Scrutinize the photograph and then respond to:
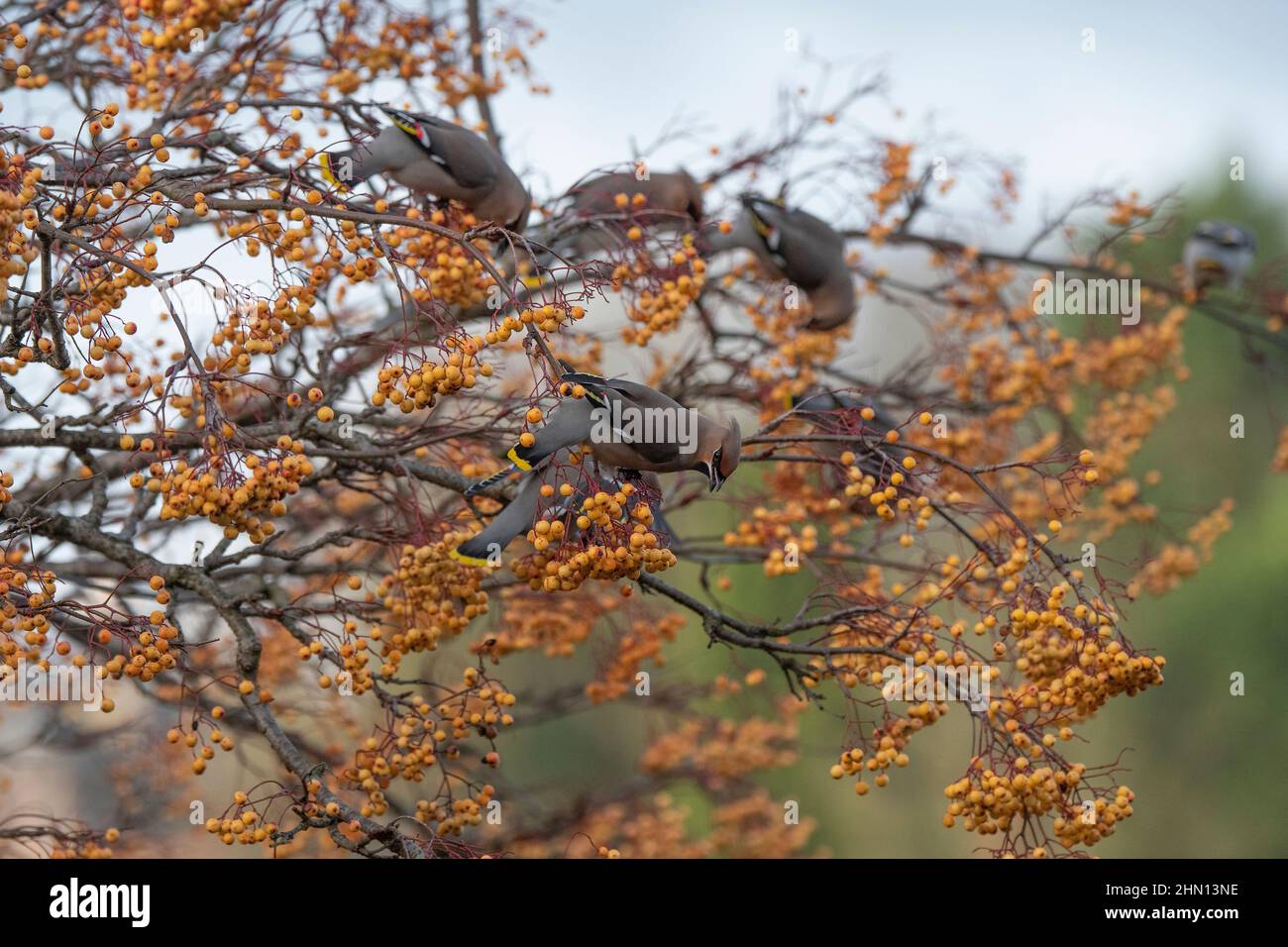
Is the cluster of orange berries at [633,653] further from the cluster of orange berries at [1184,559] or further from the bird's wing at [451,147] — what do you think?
the cluster of orange berries at [1184,559]

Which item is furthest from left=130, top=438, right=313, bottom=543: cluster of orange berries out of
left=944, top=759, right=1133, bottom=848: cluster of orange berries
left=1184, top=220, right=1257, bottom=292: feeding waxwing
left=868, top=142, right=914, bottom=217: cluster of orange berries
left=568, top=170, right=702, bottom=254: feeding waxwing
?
left=1184, top=220, right=1257, bottom=292: feeding waxwing

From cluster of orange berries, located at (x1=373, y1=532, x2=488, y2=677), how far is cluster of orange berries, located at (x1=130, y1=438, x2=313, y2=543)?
1.30 ft

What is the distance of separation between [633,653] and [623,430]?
216cm

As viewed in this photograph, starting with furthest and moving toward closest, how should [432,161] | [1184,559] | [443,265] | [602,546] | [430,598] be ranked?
1. [1184,559]
2. [432,161]
3. [443,265]
4. [430,598]
5. [602,546]

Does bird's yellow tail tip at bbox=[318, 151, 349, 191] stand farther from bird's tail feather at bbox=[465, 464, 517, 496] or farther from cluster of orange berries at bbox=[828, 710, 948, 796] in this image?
cluster of orange berries at bbox=[828, 710, 948, 796]

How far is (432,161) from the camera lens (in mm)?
3719

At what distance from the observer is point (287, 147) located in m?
3.64

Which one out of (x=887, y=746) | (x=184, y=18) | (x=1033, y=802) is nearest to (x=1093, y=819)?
(x=1033, y=802)

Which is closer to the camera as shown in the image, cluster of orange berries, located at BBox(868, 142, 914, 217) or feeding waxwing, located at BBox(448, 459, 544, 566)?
feeding waxwing, located at BBox(448, 459, 544, 566)

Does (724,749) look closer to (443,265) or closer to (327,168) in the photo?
(443,265)

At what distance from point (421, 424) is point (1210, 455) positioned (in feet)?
63.1

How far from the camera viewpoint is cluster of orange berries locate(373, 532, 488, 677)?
3.11 meters
